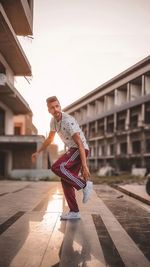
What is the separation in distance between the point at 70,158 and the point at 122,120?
44660 millimetres

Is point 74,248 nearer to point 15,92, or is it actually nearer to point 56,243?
point 56,243

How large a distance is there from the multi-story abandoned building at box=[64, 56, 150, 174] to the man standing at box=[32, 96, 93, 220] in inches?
1408

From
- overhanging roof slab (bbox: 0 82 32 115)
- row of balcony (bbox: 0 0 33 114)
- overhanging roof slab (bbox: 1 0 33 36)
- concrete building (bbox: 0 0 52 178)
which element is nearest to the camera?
row of balcony (bbox: 0 0 33 114)

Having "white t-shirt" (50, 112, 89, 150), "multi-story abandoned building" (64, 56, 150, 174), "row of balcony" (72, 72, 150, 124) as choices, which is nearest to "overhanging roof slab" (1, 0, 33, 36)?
"white t-shirt" (50, 112, 89, 150)

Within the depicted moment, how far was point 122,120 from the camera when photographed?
49469 mm

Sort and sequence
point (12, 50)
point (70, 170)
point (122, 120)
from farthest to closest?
point (122, 120) → point (12, 50) → point (70, 170)

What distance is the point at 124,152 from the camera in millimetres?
48125

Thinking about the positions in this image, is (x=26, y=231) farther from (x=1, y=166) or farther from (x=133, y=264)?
(x=1, y=166)

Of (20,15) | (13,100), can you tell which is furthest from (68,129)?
(13,100)

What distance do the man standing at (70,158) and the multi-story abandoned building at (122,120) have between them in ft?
117

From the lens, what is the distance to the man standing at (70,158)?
17.3 feet

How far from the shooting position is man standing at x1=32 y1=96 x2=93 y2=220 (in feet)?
17.3

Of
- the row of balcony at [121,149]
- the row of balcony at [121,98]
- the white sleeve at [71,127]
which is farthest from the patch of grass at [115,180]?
the row of balcony at [121,98]

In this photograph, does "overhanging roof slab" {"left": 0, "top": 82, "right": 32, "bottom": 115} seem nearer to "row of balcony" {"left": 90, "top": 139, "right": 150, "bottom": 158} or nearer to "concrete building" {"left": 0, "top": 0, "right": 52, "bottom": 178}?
"concrete building" {"left": 0, "top": 0, "right": 52, "bottom": 178}
